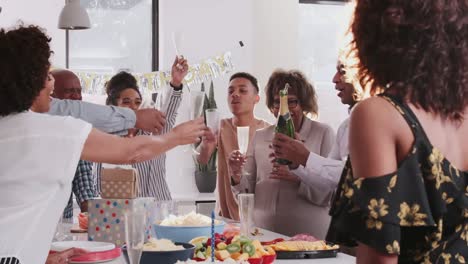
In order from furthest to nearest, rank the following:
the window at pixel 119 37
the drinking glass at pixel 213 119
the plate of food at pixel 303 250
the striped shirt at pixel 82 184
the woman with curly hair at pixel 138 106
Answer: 1. the window at pixel 119 37
2. the woman with curly hair at pixel 138 106
3. the striped shirt at pixel 82 184
4. the drinking glass at pixel 213 119
5. the plate of food at pixel 303 250

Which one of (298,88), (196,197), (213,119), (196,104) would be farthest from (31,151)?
(196,197)

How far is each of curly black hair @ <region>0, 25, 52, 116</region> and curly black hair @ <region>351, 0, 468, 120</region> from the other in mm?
1140

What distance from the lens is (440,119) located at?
128 cm

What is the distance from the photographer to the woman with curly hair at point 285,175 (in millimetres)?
3504

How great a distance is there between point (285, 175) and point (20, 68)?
1.65 metres

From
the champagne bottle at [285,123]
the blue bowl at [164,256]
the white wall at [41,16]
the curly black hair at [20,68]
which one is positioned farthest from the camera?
the white wall at [41,16]

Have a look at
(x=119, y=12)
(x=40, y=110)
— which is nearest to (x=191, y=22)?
(x=119, y=12)

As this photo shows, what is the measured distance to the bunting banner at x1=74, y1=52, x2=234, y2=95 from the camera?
258 inches

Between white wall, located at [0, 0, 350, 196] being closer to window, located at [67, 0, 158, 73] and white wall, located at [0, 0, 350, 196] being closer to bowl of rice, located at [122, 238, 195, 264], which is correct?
window, located at [67, 0, 158, 73]

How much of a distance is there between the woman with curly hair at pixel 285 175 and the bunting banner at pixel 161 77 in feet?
8.58

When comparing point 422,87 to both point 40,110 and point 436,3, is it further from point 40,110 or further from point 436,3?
point 40,110

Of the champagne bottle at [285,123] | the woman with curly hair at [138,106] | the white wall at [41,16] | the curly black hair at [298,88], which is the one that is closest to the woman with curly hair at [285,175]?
the curly black hair at [298,88]

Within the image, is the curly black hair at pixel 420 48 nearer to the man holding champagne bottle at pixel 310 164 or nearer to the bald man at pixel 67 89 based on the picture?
the man holding champagne bottle at pixel 310 164

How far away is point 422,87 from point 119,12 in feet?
19.4
